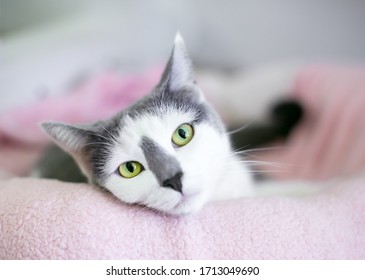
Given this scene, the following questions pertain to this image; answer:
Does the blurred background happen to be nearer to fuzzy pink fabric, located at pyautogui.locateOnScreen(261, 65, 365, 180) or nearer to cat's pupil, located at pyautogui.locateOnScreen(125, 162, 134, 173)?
fuzzy pink fabric, located at pyautogui.locateOnScreen(261, 65, 365, 180)

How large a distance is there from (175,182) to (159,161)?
0.05 m

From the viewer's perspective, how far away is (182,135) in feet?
2.68

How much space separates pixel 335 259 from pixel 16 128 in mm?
1294

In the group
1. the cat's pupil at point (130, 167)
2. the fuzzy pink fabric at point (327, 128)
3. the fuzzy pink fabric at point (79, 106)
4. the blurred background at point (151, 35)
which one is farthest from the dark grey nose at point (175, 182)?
the blurred background at point (151, 35)

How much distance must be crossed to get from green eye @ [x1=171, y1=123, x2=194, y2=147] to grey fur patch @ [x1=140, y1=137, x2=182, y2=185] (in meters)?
0.06

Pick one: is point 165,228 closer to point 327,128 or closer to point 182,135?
point 182,135

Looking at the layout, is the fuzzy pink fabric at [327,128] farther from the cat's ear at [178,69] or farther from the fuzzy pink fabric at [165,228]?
the cat's ear at [178,69]

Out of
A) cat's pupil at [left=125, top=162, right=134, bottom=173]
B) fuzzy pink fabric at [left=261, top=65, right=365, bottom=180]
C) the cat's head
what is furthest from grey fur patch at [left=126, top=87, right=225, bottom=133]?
fuzzy pink fabric at [left=261, top=65, right=365, bottom=180]

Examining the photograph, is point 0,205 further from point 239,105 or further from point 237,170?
point 239,105

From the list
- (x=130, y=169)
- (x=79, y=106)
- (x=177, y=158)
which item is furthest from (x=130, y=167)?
(x=79, y=106)

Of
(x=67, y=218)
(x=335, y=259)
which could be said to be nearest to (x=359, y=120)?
(x=335, y=259)

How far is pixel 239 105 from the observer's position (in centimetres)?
173

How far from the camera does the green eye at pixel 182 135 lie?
804mm

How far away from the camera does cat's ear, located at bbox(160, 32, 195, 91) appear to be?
86 centimetres
